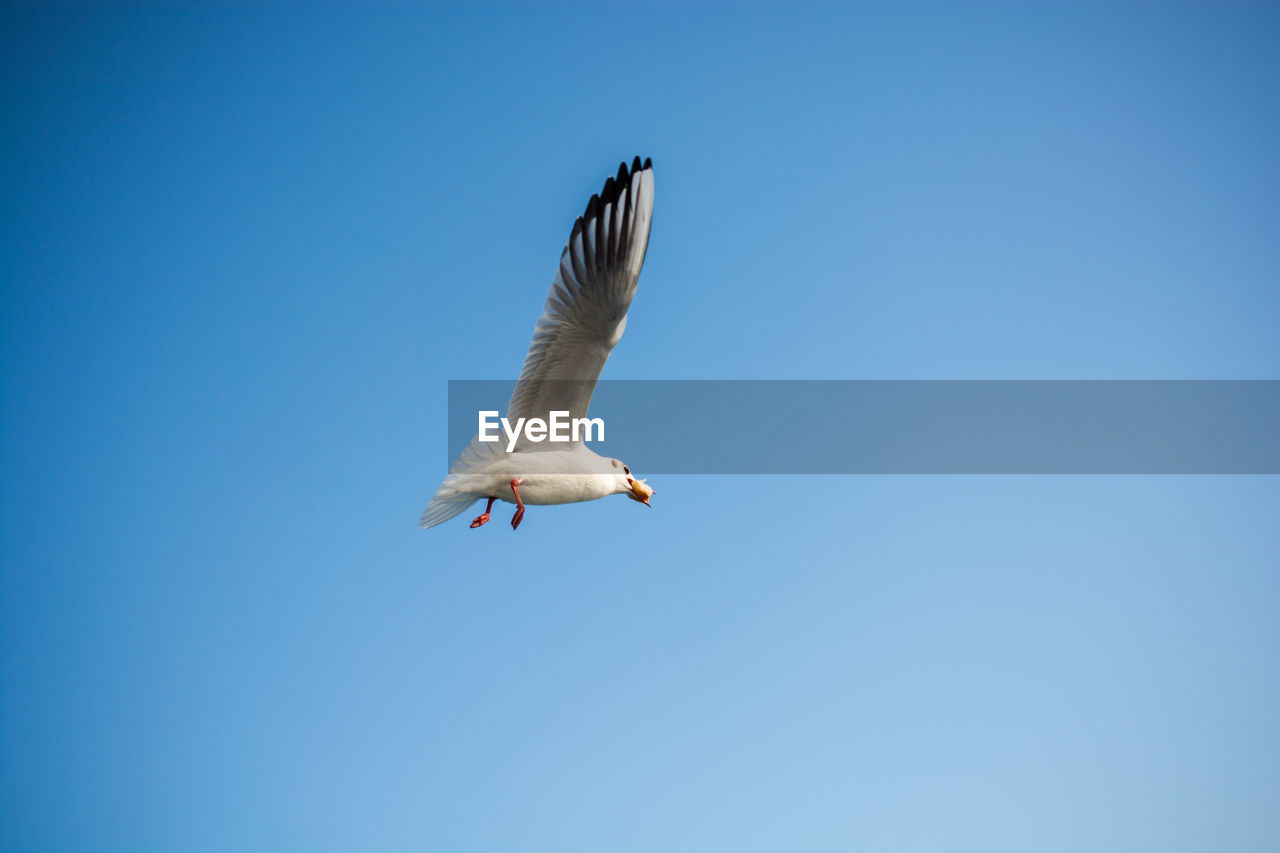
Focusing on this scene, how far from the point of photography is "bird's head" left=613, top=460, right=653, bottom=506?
321 inches

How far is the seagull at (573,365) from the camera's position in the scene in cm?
Answer: 655

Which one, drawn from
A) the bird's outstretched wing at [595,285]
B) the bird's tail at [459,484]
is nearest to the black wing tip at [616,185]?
the bird's outstretched wing at [595,285]

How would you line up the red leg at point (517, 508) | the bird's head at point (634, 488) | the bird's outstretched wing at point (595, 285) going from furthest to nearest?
the bird's head at point (634, 488) < the red leg at point (517, 508) < the bird's outstretched wing at point (595, 285)

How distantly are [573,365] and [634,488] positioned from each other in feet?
5.16

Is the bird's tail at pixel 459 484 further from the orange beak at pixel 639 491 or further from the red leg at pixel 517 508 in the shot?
the orange beak at pixel 639 491

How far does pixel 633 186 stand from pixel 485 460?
2386mm

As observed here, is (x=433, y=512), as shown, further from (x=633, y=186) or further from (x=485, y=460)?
(x=633, y=186)

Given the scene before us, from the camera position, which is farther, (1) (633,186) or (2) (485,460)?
(2) (485,460)

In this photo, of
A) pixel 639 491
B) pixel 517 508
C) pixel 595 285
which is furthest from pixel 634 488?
pixel 595 285

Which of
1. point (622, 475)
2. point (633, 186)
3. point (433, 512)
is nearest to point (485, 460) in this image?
point (433, 512)

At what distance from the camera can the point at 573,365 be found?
705cm

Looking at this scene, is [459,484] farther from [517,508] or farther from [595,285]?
[595,285]

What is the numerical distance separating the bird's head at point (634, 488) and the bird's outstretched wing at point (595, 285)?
4.07 ft

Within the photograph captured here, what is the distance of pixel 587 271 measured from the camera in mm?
6629
